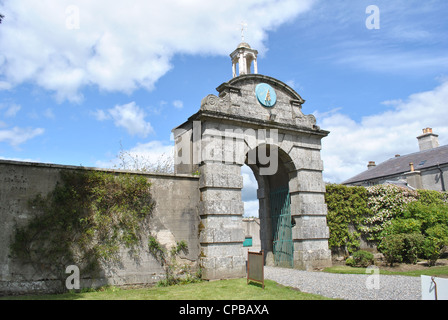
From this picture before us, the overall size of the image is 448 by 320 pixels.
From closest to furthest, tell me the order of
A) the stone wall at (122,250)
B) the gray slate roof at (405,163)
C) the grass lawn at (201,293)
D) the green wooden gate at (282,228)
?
the grass lawn at (201,293), the stone wall at (122,250), the green wooden gate at (282,228), the gray slate roof at (405,163)

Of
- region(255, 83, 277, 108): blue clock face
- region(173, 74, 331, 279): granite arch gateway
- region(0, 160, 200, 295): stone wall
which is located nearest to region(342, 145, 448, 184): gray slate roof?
region(173, 74, 331, 279): granite arch gateway

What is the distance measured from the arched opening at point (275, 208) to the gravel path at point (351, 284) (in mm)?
1665

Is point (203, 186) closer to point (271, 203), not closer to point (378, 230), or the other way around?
point (271, 203)

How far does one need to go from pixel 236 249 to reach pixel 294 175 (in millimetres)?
3530

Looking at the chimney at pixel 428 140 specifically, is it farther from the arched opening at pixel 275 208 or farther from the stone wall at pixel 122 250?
the stone wall at pixel 122 250

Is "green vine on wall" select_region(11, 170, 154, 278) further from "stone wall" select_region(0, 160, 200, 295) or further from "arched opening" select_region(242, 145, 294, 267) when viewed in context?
"arched opening" select_region(242, 145, 294, 267)

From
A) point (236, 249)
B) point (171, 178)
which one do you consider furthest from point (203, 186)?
point (236, 249)

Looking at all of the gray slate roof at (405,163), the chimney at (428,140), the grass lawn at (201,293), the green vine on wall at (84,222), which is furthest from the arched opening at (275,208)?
the chimney at (428,140)

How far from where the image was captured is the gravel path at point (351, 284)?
6.72 metres

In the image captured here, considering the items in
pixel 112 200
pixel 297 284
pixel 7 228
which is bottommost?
pixel 297 284

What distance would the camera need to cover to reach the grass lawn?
666 centimetres

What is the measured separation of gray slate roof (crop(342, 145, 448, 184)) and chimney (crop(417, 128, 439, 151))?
79 cm

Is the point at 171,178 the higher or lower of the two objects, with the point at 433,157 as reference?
lower
